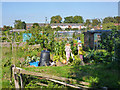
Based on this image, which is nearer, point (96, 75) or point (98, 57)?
point (96, 75)

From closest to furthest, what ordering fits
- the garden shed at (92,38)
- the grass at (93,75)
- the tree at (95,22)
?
the grass at (93,75) → the garden shed at (92,38) → the tree at (95,22)

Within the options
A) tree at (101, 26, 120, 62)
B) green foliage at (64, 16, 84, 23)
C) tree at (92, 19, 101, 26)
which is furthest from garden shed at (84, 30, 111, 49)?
green foliage at (64, 16, 84, 23)

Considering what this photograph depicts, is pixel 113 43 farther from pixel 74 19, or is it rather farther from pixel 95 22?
pixel 74 19

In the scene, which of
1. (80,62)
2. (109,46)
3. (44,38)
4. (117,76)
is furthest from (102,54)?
(44,38)

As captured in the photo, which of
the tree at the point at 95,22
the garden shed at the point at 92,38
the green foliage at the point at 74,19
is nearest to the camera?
the garden shed at the point at 92,38

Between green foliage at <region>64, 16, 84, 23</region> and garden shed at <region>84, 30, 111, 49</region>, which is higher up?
green foliage at <region>64, 16, 84, 23</region>

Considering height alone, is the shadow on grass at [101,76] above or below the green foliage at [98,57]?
below

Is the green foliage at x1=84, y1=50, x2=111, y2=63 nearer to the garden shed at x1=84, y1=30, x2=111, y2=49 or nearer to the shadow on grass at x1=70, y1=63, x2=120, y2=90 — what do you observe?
the shadow on grass at x1=70, y1=63, x2=120, y2=90

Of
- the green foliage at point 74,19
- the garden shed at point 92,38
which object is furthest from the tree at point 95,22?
the garden shed at point 92,38

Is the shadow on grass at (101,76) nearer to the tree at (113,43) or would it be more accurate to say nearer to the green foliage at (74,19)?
the tree at (113,43)

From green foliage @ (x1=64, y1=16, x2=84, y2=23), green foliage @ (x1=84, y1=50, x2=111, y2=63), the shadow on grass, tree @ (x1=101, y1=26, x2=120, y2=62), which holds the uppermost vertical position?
green foliage @ (x1=64, y1=16, x2=84, y2=23)

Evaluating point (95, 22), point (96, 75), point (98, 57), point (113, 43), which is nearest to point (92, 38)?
point (113, 43)

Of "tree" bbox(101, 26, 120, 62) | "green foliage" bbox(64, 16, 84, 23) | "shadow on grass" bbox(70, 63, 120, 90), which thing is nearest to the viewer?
"shadow on grass" bbox(70, 63, 120, 90)

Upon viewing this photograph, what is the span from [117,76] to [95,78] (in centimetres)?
82
